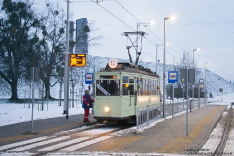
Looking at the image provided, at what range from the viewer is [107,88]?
1577 centimetres

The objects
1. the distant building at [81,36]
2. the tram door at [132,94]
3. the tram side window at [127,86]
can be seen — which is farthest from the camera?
the distant building at [81,36]

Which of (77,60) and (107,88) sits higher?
(77,60)

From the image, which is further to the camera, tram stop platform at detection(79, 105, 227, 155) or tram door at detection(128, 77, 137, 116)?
tram door at detection(128, 77, 137, 116)

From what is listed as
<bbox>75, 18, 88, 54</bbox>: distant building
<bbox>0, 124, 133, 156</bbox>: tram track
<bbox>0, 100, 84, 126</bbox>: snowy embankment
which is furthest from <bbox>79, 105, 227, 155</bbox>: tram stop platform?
<bbox>75, 18, 88, 54</bbox>: distant building

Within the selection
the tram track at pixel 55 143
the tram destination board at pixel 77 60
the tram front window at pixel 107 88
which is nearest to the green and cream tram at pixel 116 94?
the tram front window at pixel 107 88

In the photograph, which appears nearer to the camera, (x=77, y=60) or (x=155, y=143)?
(x=155, y=143)

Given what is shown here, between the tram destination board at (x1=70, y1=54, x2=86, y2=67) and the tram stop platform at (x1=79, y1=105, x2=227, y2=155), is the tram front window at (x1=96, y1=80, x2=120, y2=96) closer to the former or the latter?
the tram stop platform at (x1=79, y1=105, x2=227, y2=155)

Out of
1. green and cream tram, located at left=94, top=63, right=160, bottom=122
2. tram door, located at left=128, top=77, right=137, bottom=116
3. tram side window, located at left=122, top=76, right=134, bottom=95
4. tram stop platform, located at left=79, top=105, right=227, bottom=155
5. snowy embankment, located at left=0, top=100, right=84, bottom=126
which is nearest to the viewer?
tram stop platform, located at left=79, top=105, right=227, bottom=155

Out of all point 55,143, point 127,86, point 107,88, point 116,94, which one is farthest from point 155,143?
point 107,88

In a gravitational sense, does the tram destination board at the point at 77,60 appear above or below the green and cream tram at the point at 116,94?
above

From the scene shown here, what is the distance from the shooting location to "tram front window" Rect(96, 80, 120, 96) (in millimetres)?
15625

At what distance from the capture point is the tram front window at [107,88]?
615 inches

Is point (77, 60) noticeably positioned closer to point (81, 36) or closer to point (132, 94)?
point (132, 94)

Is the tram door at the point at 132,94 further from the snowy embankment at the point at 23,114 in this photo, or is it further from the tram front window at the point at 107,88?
the snowy embankment at the point at 23,114
